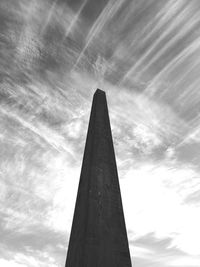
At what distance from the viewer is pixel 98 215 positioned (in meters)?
7.34

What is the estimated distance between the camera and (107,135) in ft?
33.3

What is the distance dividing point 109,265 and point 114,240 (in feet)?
2.55

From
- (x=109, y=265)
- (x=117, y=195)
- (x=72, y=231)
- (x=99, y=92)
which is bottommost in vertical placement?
(x=109, y=265)

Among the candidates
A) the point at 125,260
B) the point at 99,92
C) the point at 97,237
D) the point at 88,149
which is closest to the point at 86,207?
the point at 97,237

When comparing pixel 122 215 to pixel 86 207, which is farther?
pixel 122 215

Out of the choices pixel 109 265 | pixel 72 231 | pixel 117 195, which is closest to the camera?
pixel 109 265

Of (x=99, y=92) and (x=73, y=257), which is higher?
(x=99, y=92)

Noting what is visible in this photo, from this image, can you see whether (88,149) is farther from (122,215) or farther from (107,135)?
(122,215)

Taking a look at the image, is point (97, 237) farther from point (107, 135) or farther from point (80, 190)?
point (107, 135)

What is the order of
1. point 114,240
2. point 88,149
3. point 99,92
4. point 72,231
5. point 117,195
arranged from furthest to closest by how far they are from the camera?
point 99,92
point 88,149
point 117,195
point 72,231
point 114,240

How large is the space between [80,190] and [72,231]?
1501 mm

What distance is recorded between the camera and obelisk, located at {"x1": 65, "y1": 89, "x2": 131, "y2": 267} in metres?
6.64

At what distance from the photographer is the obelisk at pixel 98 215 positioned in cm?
664

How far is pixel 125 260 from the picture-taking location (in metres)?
6.98
